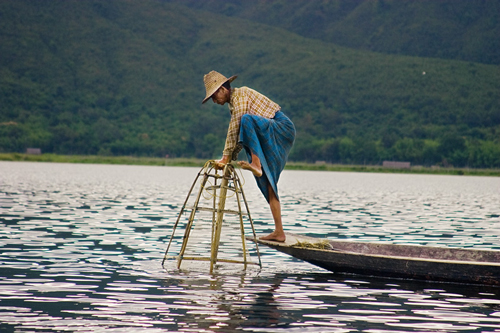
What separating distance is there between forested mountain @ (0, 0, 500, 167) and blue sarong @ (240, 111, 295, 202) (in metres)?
121

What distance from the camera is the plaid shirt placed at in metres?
11.6

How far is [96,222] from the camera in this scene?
64.8 ft

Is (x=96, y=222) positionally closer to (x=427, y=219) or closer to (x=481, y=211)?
(x=427, y=219)

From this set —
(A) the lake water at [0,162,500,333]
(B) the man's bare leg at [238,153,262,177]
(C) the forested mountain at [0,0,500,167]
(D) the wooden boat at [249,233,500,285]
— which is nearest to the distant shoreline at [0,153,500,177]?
(C) the forested mountain at [0,0,500,167]

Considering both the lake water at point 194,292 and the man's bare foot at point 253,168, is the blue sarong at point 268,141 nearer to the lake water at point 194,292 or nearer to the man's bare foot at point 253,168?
the man's bare foot at point 253,168

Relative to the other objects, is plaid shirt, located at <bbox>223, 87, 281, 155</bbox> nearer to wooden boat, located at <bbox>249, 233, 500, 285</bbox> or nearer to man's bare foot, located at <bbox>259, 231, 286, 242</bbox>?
man's bare foot, located at <bbox>259, 231, 286, 242</bbox>

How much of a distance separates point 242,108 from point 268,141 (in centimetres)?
60

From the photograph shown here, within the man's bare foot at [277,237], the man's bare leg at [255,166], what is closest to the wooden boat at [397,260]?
the man's bare foot at [277,237]

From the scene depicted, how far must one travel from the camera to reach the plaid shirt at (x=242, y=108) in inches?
456

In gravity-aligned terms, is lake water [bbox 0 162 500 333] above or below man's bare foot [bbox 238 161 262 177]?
below

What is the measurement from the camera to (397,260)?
11.4m

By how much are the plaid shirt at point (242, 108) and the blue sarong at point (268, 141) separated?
0.18 metres

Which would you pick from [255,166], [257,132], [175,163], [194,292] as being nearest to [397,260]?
[255,166]

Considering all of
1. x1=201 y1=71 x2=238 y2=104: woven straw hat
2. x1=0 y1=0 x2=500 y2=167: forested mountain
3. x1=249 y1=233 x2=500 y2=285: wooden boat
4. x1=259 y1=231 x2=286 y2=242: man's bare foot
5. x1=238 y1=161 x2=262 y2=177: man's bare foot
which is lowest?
x1=249 y1=233 x2=500 y2=285: wooden boat
